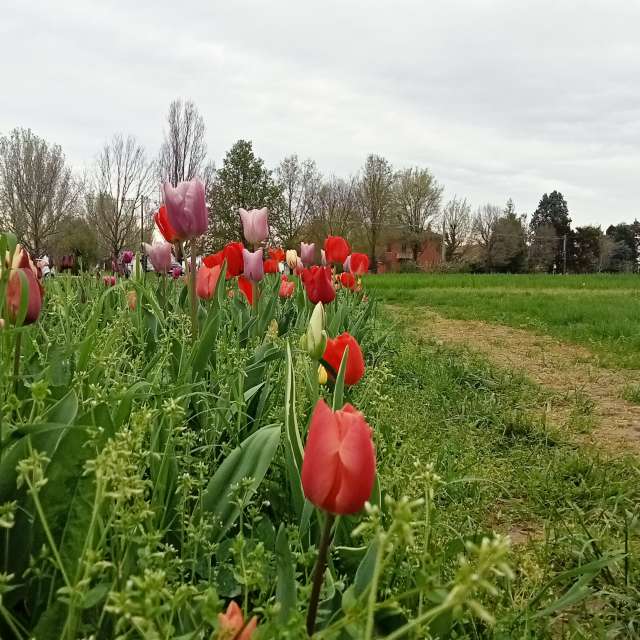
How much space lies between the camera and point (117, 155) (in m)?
26.1

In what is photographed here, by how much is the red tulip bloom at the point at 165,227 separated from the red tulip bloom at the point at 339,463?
124 cm

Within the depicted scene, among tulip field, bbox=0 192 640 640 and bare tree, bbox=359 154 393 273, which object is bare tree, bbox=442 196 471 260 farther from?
tulip field, bbox=0 192 640 640

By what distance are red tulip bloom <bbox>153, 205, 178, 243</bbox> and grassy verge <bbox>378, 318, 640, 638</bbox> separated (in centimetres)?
76

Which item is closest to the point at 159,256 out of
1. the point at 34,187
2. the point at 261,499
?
the point at 261,499

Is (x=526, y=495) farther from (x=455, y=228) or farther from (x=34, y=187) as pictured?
(x=455, y=228)

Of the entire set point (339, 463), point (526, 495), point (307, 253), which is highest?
point (307, 253)

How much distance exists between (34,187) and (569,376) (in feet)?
84.3

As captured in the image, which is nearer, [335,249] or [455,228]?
[335,249]

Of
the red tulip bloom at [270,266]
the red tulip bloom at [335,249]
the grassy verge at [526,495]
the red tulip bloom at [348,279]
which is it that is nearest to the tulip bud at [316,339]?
the grassy verge at [526,495]

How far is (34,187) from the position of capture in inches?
1006

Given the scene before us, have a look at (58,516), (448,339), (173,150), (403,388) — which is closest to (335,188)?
(173,150)

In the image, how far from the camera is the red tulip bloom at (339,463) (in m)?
0.56

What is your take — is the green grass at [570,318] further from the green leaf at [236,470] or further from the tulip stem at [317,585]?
the tulip stem at [317,585]

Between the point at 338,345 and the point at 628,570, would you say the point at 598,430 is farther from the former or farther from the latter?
the point at 338,345
